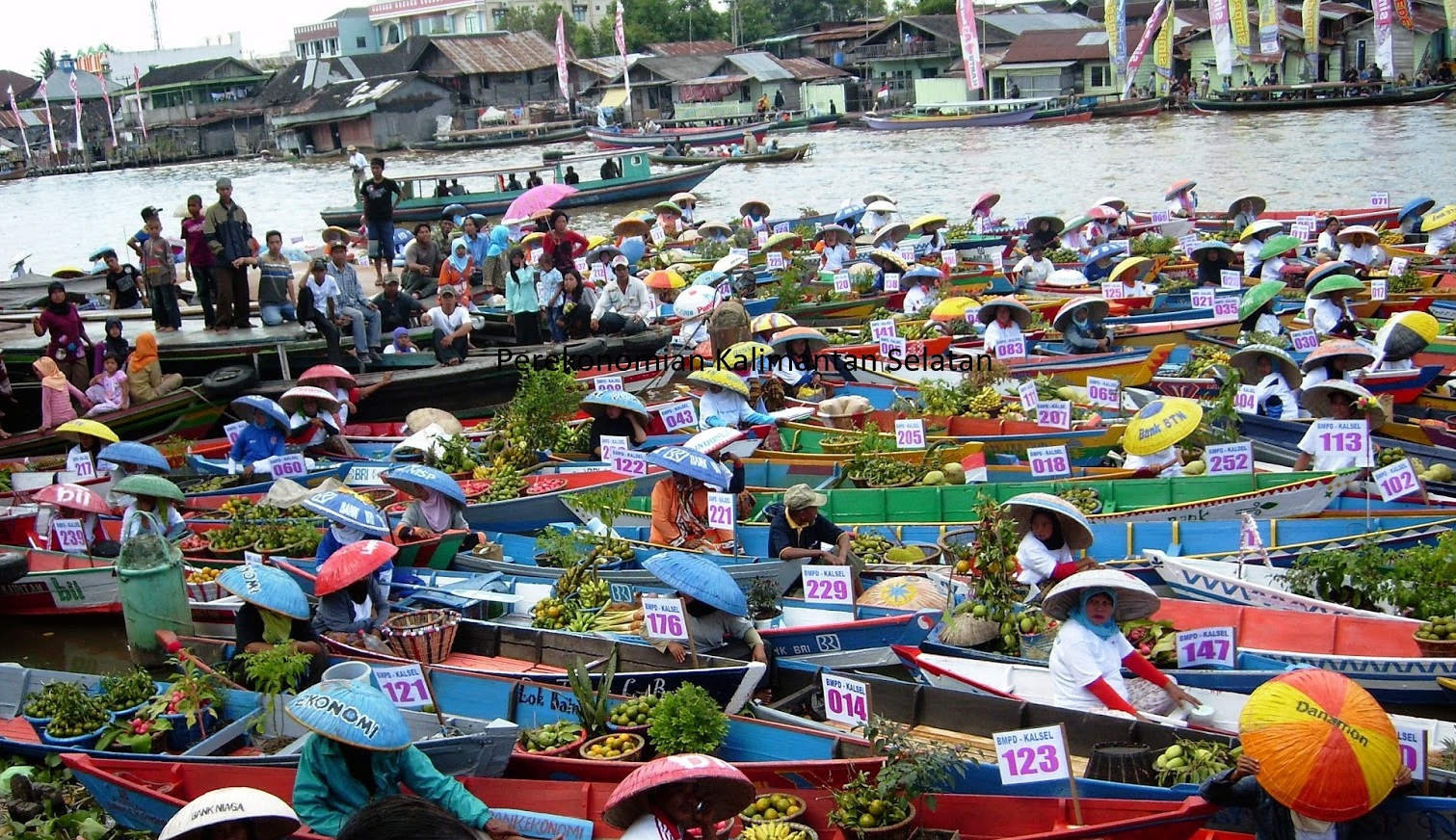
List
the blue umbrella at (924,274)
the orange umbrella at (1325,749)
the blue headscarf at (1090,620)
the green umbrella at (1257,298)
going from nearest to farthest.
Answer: the orange umbrella at (1325,749) → the blue headscarf at (1090,620) → the green umbrella at (1257,298) → the blue umbrella at (924,274)

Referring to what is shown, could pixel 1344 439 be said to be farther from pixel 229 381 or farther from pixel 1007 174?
pixel 1007 174

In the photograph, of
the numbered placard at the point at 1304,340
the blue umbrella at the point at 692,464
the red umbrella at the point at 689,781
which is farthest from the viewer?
the numbered placard at the point at 1304,340

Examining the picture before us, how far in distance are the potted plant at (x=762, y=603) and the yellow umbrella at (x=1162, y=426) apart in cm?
248

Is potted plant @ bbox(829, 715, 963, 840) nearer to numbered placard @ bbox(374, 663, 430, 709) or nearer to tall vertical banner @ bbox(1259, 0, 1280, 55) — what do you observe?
numbered placard @ bbox(374, 663, 430, 709)

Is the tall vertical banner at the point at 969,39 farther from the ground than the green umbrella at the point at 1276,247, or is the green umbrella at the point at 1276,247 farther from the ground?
the tall vertical banner at the point at 969,39

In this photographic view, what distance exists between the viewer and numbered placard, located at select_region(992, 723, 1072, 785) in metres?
4.88

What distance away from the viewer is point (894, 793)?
516 cm

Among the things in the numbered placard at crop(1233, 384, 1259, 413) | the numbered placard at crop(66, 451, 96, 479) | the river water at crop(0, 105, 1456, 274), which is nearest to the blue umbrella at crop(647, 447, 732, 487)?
the numbered placard at crop(1233, 384, 1259, 413)

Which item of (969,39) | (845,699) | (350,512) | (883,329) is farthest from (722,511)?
(969,39)

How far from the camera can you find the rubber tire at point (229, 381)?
12453 millimetres

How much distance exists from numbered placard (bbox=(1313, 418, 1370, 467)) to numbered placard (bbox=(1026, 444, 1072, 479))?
1532 mm

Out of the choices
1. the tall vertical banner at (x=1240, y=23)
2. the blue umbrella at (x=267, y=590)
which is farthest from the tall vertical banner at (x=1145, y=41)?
the blue umbrella at (x=267, y=590)

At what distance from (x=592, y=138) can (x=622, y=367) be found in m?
39.3

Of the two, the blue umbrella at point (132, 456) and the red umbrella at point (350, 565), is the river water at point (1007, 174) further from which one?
the red umbrella at point (350, 565)
